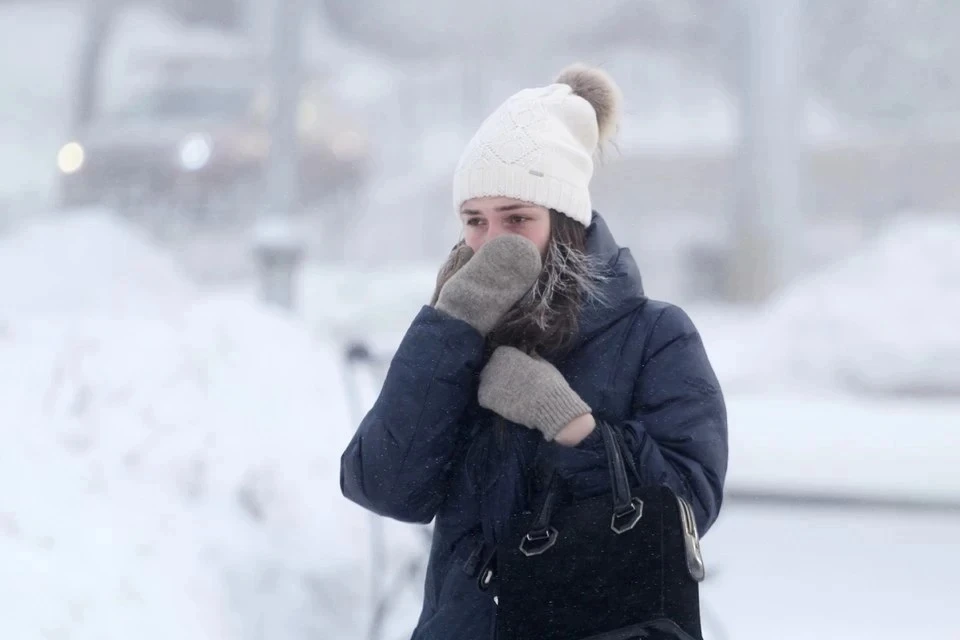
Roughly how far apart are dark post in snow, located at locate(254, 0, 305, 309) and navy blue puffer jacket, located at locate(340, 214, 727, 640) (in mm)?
4761

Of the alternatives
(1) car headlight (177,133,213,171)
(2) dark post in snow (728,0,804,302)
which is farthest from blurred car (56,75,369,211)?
(2) dark post in snow (728,0,804,302)

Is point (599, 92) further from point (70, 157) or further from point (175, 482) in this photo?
point (70, 157)

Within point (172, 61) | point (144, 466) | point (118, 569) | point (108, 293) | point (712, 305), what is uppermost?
point (172, 61)

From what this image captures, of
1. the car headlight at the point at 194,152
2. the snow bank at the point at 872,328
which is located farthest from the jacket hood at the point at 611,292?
the car headlight at the point at 194,152

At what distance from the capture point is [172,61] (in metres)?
10.1

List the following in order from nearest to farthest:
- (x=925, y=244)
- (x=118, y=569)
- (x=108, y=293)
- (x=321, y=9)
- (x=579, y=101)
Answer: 1. (x=579, y=101)
2. (x=118, y=569)
3. (x=108, y=293)
4. (x=925, y=244)
5. (x=321, y=9)

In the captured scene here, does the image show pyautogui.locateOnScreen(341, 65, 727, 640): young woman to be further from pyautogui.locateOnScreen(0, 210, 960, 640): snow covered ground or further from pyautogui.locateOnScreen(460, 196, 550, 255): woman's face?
pyautogui.locateOnScreen(0, 210, 960, 640): snow covered ground

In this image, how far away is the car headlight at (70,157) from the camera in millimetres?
9734

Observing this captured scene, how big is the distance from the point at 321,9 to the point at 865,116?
476cm

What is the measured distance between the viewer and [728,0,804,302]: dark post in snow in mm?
9305

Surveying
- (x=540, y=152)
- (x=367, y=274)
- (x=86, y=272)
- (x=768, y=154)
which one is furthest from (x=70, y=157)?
(x=540, y=152)

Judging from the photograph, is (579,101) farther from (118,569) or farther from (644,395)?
(118,569)

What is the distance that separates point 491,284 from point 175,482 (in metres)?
1.92

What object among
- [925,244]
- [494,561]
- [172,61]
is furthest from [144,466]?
[172,61]
